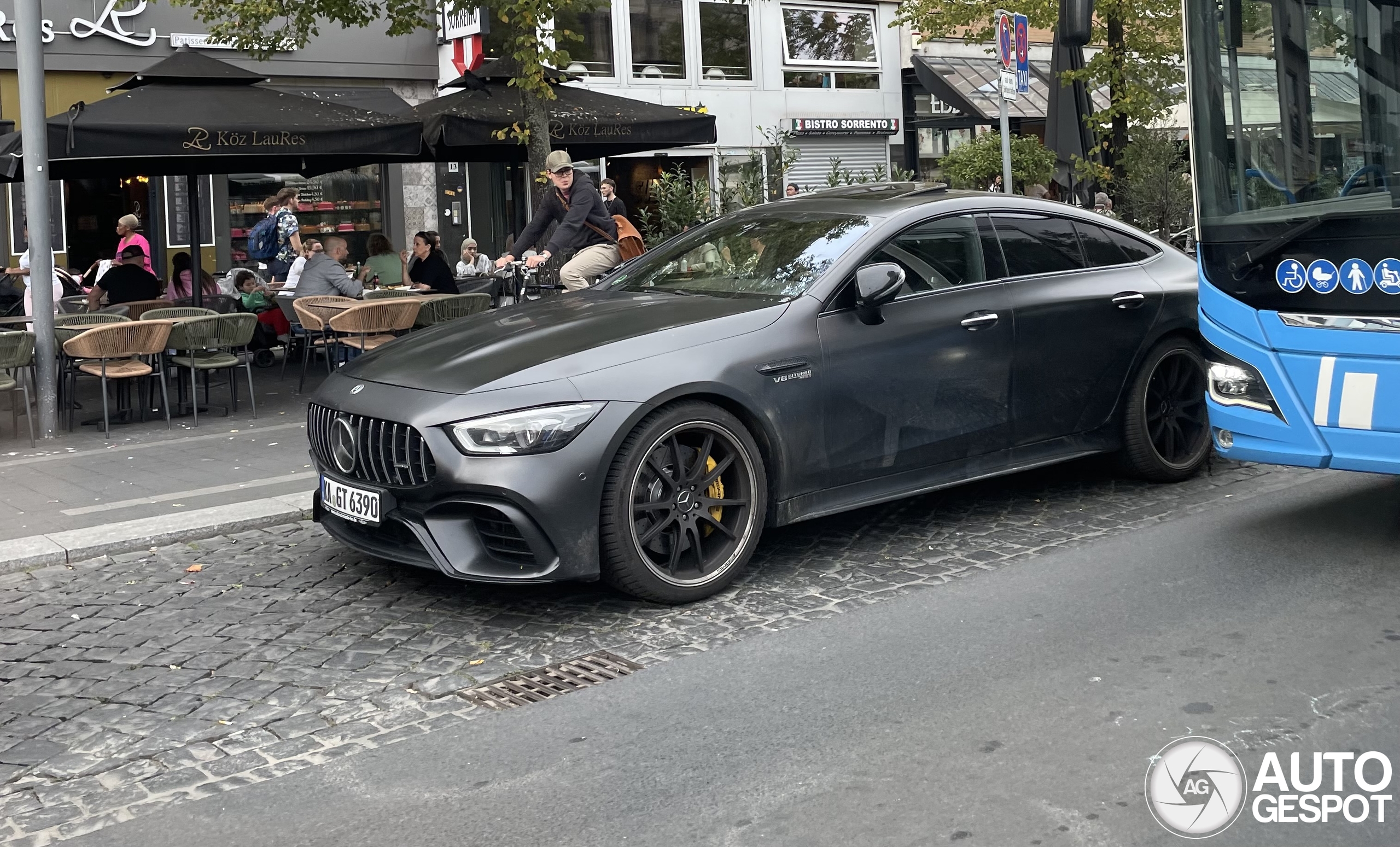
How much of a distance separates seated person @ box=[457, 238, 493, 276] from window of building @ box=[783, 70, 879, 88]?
34.4ft

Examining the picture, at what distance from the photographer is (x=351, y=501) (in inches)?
233

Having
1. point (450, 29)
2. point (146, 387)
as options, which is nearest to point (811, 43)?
point (450, 29)

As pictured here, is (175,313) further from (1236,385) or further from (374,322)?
(1236,385)

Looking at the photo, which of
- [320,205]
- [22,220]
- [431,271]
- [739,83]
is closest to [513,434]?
[431,271]

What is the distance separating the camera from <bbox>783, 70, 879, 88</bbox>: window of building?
27.7 meters

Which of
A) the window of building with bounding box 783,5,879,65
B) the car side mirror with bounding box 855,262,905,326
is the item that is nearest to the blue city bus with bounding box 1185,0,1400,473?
the car side mirror with bounding box 855,262,905,326

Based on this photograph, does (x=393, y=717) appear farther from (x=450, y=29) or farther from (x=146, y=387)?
(x=450, y=29)

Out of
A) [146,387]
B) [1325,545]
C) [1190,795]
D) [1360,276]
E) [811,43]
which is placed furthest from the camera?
[811,43]

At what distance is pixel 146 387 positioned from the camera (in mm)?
13250

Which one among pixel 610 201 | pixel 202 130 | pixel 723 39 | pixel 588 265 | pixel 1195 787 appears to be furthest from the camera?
pixel 723 39

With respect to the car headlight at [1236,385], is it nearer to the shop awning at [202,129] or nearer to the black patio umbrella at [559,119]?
the shop awning at [202,129]

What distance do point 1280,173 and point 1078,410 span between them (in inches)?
56.6

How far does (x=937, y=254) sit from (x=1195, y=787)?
3336 mm

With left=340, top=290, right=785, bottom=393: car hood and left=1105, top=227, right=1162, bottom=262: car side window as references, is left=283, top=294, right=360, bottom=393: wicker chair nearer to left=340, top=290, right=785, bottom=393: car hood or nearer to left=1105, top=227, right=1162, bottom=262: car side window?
left=340, top=290, right=785, bottom=393: car hood
